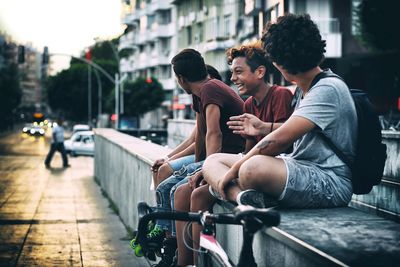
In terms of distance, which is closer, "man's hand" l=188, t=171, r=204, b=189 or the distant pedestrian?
"man's hand" l=188, t=171, r=204, b=189

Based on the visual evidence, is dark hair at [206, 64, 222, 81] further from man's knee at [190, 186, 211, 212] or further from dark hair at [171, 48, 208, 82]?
man's knee at [190, 186, 211, 212]

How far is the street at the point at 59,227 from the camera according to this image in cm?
896

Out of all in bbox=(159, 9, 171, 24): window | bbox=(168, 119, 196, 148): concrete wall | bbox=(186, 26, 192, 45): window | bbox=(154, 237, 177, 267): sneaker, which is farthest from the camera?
bbox=(159, 9, 171, 24): window

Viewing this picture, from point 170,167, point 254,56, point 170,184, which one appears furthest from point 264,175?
point 170,167

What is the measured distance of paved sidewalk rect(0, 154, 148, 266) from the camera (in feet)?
29.4

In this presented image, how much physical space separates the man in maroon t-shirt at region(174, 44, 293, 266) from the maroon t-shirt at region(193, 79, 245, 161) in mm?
264

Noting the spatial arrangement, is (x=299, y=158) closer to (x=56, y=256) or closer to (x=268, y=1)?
(x=56, y=256)

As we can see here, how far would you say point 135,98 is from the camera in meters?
76.6

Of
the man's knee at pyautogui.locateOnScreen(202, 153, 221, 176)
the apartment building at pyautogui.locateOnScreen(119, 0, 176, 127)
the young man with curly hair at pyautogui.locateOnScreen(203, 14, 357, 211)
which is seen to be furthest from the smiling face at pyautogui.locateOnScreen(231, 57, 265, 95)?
the apartment building at pyautogui.locateOnScreen(119, 0, 176, 127)

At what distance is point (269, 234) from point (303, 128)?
0.58m

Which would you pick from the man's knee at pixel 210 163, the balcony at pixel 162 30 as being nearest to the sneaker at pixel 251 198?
the man's knee at pixel 210 163

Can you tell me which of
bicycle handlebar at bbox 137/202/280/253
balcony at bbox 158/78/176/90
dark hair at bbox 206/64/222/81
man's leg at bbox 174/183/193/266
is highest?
balcony at bbox 158/78/176/90

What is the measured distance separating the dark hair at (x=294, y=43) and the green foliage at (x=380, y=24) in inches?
1078

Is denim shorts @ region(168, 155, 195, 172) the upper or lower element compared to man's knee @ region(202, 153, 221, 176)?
lower
